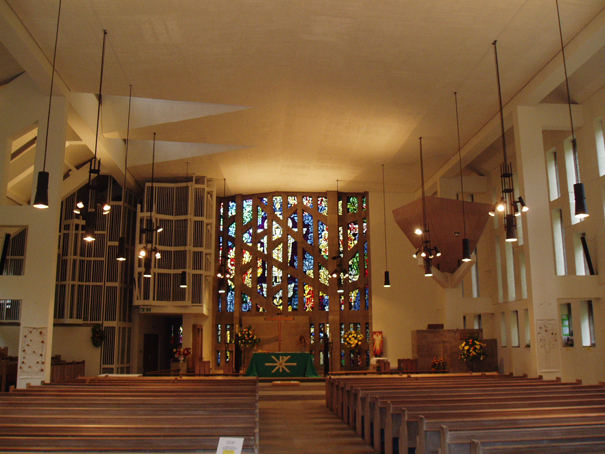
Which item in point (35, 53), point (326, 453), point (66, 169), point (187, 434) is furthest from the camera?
point (66, 169)

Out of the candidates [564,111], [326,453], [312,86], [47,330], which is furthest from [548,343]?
[47,330]

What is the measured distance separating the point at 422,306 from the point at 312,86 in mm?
9823

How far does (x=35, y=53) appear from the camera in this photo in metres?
9.22

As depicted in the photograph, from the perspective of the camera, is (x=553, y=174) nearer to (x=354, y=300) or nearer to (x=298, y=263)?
(x=354, y=300)

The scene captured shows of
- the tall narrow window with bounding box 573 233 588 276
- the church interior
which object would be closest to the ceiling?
the church interior

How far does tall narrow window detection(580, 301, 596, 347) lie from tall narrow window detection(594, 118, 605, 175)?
276cm

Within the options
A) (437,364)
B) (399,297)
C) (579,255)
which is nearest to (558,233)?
(579,255)

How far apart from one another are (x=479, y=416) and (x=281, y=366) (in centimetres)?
1029

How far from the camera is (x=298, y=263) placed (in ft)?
63.3

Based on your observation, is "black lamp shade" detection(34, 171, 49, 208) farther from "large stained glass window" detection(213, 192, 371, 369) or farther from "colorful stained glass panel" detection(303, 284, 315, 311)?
"colorful stained glass panel" detection(303, 284, 315, 311)

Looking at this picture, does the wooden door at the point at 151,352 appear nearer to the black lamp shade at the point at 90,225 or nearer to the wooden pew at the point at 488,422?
the black lamp shade at the point at 90,225

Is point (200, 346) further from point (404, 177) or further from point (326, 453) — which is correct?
point (326, 453)

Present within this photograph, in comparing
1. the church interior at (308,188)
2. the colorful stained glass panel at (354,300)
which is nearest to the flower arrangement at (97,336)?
the church interior at (308,188)

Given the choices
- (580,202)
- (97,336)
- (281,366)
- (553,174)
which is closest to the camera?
(580,202)
